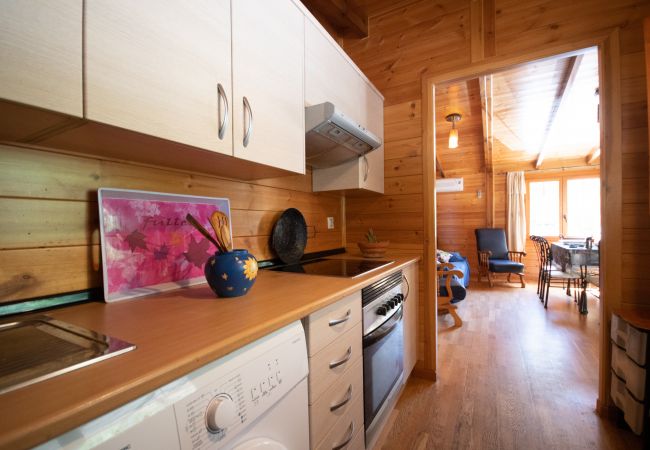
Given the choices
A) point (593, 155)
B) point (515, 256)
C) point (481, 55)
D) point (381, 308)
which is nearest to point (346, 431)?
point (381, 308)

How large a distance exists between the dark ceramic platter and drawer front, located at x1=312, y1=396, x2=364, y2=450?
0.85 metres

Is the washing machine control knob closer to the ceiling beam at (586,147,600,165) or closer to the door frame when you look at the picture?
the door frame

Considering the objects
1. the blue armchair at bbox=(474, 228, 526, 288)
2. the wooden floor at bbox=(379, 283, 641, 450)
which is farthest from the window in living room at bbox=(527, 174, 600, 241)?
the wooden floor at bbox=(379, 283, 641, 450)

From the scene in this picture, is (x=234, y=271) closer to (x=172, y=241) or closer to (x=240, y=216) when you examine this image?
(x=172, y=241)

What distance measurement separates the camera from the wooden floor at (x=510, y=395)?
58.5 inches

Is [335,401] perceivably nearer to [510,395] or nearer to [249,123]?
[249,123]

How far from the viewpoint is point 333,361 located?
0.99 meters

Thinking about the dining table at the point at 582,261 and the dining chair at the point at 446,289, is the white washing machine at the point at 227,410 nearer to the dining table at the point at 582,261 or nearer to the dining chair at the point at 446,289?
the dining chair at the point at 446,289

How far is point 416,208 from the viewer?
214 cm

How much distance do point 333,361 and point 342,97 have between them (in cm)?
145

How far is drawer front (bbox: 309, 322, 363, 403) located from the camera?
884 mm

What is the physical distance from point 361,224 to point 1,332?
204cm

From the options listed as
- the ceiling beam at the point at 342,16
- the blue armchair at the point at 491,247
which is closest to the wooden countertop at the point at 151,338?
the ceiling beam at the point at 342,16

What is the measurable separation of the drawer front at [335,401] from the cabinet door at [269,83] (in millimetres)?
878
